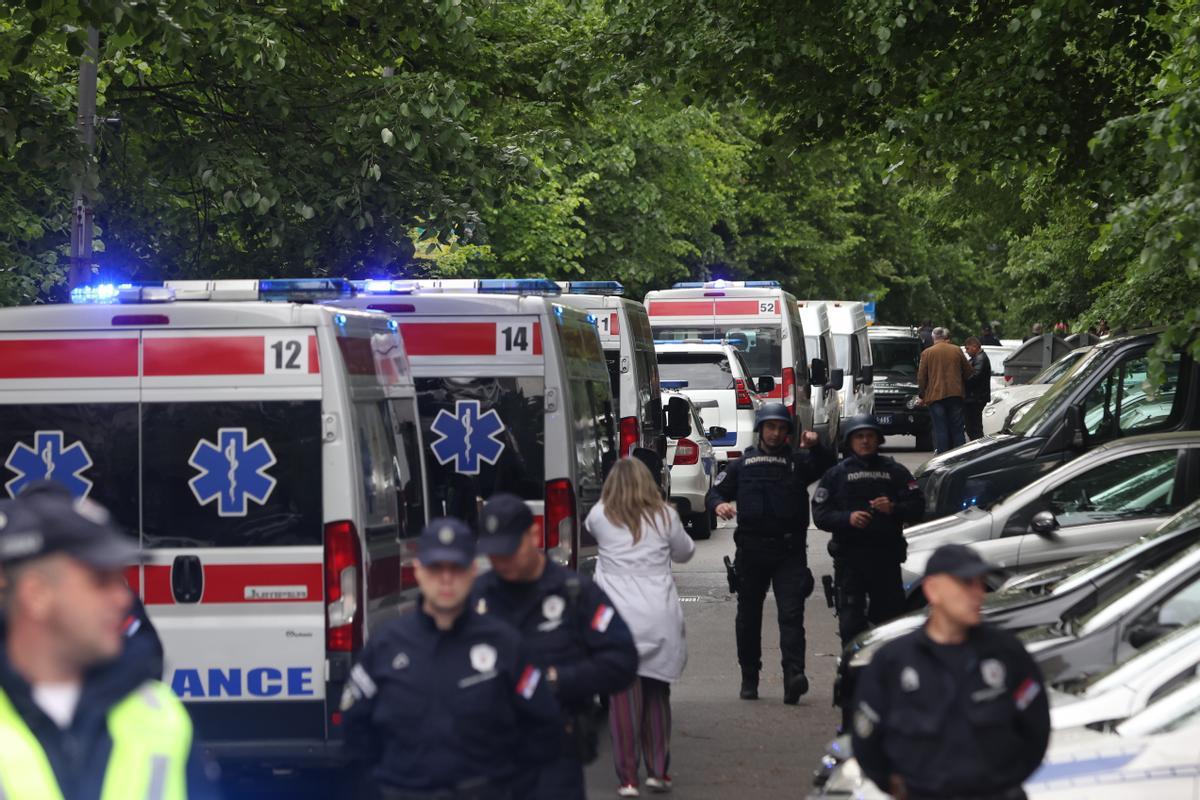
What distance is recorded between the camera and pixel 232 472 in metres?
7.85

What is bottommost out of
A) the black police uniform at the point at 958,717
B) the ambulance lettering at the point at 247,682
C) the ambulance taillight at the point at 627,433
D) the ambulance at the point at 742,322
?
the ambulance lettering at the point at 247,682

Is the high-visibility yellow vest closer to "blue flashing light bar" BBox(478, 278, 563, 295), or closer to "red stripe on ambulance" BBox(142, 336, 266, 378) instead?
"red stripe on ambulance" BBox(142, 336, 266, 378)

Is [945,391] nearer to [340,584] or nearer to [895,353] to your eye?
[895,353]

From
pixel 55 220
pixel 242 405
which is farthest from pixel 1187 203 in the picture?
pixel 55 220

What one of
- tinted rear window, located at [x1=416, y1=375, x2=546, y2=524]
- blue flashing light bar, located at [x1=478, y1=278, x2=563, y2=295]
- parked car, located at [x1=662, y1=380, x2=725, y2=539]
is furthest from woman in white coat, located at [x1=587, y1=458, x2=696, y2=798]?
parked car, located at [x1=662, y1=380, x2=725, y2=539]

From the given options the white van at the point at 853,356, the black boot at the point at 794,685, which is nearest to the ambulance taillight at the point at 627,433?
the black boot at the point at 794,685

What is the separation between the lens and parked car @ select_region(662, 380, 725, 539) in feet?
63.6

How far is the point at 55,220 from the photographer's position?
56.1 feet

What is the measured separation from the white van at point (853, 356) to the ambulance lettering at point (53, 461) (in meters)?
24.5

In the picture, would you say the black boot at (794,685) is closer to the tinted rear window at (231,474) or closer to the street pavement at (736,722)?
the street pavement at (736,722)

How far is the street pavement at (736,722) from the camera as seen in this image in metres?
9.12

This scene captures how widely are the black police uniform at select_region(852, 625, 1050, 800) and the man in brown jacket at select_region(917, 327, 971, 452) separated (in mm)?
21495

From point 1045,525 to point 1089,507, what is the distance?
60cm

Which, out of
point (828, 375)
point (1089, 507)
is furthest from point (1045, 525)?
point (828, 375)
